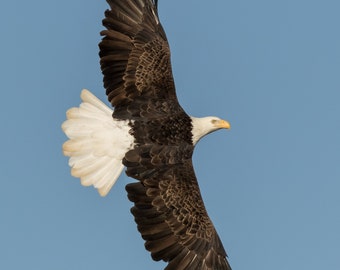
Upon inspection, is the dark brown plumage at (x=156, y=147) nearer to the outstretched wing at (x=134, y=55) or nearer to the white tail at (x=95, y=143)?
the outstretched wing at (x=134, y=55)

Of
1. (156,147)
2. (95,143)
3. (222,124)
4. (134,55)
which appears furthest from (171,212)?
(134,55)

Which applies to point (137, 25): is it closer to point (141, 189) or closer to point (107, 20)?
point (107, 20)

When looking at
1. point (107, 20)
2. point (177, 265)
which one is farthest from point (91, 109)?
point (177, 265)

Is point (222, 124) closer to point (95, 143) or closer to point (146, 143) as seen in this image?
point (146, 143)

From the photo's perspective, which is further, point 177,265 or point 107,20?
point 107,20

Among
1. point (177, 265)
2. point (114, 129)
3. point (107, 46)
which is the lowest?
point (177, 265)

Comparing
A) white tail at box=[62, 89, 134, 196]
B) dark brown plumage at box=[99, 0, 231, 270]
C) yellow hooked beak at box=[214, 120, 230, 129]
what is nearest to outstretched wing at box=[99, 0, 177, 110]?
dark brown plumage at box=[99, 0, 231, 270]
